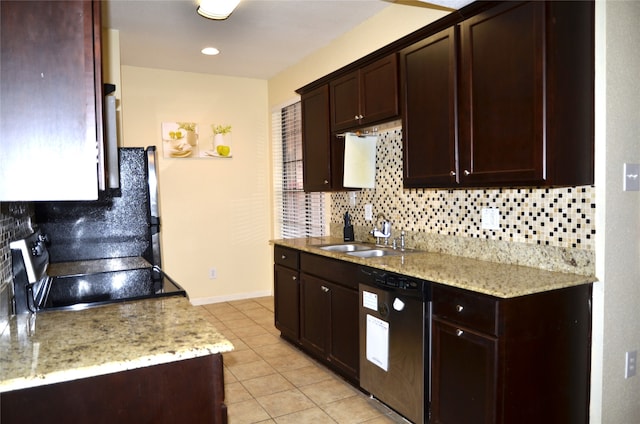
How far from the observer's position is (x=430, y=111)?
8.34 ft

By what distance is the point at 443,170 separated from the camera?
248 cm

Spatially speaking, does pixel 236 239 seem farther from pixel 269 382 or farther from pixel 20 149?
pixel 20 149

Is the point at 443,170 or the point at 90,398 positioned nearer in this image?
the point at 90,398

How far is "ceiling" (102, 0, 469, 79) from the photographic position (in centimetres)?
332

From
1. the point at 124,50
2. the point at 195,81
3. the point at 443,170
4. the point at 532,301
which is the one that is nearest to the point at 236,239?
the point at 195,81

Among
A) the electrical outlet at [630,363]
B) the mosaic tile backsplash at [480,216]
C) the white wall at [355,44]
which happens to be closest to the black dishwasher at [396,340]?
the mosaic tile backsplash at [480,216]

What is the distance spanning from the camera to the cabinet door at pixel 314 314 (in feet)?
10.4

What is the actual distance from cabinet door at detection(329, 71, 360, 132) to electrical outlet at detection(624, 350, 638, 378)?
2071 mm

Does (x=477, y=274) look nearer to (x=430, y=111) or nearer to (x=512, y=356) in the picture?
(x=512, y=356)

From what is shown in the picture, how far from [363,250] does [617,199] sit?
1.74 metres

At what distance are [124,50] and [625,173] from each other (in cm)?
416

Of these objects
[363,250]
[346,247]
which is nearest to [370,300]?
[363,250]

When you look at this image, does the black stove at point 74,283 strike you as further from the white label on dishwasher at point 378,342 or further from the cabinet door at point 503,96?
the cabinet door at point 503,96

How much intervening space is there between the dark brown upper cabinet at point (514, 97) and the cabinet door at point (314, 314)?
1.19 meters
